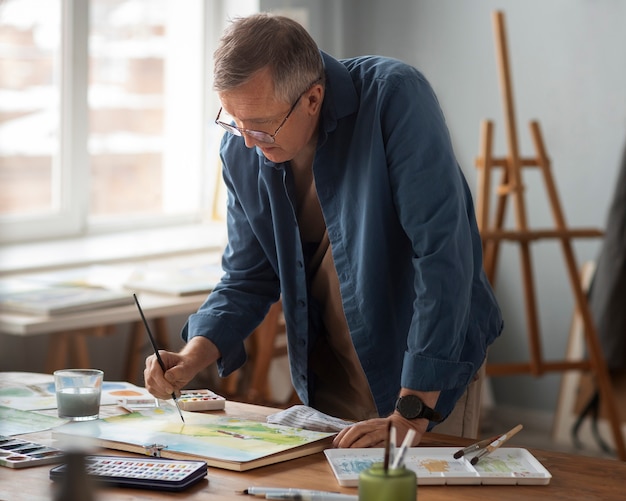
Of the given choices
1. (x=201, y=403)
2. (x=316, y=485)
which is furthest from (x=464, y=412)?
(x=316, y=485)

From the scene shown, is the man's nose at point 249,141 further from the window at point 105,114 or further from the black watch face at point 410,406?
the window at point 105,114

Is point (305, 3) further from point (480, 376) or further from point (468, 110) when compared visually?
point (480, 376)

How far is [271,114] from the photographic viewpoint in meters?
1.92

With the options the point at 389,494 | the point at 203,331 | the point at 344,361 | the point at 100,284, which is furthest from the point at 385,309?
the point at 100,284

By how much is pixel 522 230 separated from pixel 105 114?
191 centimetres

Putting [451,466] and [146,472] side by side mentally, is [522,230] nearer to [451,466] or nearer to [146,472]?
[451,466]

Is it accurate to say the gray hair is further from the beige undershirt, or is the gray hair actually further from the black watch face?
the black watch face

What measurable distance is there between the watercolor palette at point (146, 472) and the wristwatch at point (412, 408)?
14.6 inches

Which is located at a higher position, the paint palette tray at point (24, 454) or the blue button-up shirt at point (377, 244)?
the blue button-up shirt at point (377, 244)

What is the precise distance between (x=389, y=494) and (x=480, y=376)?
878 millimetres

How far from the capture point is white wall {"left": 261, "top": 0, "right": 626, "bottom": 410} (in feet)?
14.9

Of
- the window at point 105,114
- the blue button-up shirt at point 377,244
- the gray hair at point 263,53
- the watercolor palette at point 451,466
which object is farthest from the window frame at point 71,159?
the watercolor palette at point 451,466

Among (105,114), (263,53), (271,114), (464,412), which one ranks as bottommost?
(464,412)

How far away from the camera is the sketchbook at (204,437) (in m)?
1.70
